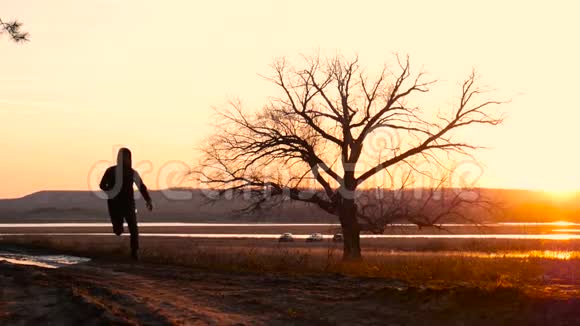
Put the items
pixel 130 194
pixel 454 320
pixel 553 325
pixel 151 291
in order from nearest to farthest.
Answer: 1. pixel 553 325
2. pixel 454 320
3. pixel 151 291
4. pixel 130 194

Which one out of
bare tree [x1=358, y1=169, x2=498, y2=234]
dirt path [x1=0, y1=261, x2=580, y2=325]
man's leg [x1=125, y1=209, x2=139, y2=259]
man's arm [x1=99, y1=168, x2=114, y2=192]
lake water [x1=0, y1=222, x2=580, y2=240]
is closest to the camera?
dirt path [x1=0, y1=261, x2=580, y2=325]

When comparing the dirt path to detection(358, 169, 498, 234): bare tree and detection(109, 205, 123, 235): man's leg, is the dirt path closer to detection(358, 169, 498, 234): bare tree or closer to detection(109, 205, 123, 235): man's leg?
detection(109, 205, 123, 235): man's leg

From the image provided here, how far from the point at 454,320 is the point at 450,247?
47.0m

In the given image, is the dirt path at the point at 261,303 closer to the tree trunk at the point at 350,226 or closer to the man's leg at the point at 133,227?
the man's leg at the point at 133,227

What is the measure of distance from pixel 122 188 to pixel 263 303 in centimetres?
784

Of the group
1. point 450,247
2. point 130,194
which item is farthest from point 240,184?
point 450,247

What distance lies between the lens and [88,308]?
9.89 m

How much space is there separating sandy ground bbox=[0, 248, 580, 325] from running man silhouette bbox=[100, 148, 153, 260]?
4025 millimetres

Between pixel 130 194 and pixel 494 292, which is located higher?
pixel 130 194

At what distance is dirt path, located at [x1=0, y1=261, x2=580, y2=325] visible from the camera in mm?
9594

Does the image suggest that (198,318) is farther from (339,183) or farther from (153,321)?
(339,183)

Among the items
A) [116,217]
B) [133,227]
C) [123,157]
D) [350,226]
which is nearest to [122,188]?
[123,157]

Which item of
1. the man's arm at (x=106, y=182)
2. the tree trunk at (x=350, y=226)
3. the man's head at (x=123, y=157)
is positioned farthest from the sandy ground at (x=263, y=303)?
the tree trunk at (x=350, y=226)

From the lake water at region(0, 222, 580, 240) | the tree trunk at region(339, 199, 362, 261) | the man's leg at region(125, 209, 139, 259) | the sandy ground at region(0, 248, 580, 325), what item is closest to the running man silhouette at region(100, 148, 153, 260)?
the man's leg at region(125, 209, 139, 259)
